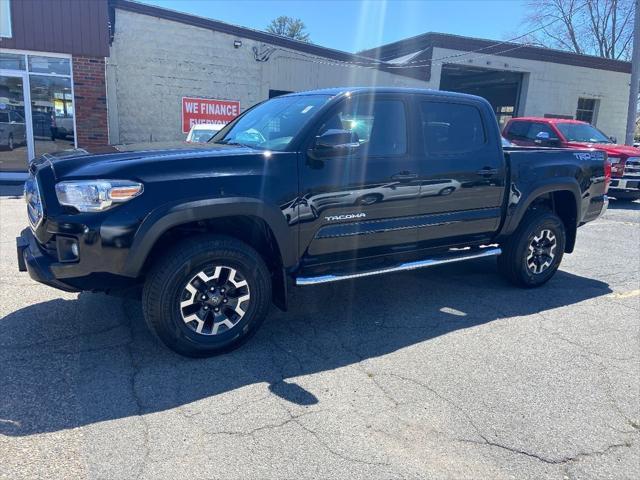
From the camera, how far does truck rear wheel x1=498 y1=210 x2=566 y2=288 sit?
17.5ft

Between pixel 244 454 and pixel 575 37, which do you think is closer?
pixel 244 454

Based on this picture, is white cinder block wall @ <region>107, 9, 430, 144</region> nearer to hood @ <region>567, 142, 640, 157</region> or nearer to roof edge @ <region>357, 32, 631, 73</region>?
roof edge @ <region>357, 32, 631, 73</region>

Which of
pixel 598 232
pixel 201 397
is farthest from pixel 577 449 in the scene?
pixel 598 232

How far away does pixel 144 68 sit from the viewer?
45.9 feet

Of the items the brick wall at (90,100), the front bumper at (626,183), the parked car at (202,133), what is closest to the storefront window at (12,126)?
the brick wall at (90,100)

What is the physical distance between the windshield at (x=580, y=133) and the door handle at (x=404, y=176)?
33.9ft

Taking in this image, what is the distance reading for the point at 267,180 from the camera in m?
3.62

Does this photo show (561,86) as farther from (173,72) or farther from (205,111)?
(173,72)

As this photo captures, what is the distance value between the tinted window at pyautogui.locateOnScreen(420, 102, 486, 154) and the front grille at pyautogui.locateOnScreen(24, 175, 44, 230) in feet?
10.1

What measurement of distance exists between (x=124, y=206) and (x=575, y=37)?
44.6 m

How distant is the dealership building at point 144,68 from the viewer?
12.1m

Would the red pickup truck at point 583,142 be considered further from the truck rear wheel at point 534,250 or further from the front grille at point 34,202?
the front grille at point 34,202

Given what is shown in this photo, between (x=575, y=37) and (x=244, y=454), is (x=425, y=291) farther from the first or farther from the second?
(x=575, y=37)


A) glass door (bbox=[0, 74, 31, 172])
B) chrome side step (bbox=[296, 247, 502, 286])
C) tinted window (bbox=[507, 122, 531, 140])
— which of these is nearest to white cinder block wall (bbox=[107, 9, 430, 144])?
glass door (bbox=[0, 74, 31, 172])
